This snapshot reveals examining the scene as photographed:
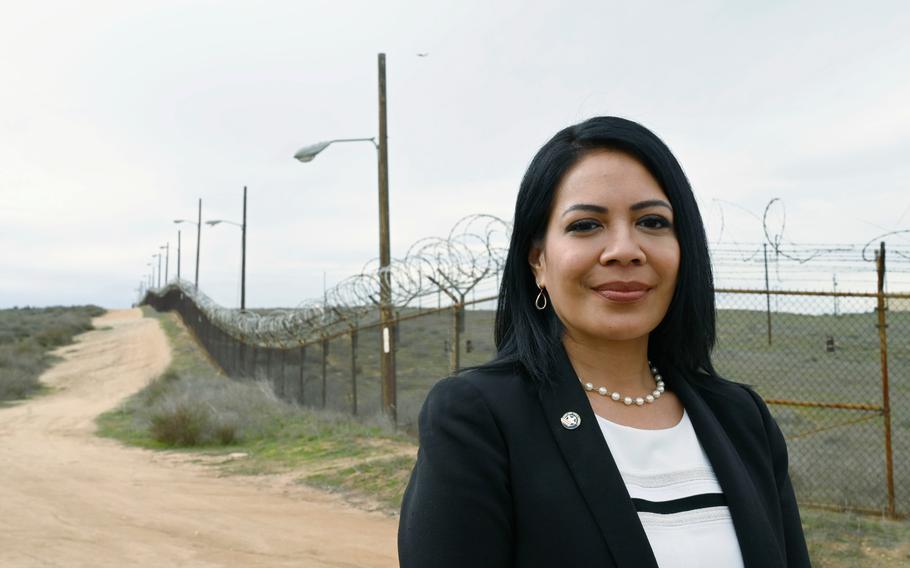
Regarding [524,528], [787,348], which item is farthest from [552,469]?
[787,348]

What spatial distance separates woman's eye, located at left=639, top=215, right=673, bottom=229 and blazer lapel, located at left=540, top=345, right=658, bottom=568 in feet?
1.31

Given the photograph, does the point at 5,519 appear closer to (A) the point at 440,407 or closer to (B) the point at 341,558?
(B) the point at 341,558

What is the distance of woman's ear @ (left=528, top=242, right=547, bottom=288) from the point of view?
2.00 metres

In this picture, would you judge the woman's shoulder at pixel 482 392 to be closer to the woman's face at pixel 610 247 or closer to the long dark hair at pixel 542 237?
the long dark hair at pixel 542 237

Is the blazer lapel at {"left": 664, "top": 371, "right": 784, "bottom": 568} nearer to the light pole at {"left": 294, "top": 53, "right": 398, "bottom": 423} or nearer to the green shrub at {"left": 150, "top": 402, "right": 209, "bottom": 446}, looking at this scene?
the light pole at {"left": 294, "top": 53, "right": 398, "bottom": 423}

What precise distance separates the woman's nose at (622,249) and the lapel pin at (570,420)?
0.35m

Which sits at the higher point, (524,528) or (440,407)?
(440,407)

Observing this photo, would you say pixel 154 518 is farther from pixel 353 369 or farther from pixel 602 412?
pixel 602 412

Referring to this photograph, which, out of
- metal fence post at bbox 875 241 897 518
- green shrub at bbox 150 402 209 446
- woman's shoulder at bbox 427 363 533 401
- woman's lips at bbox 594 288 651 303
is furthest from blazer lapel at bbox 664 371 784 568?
green shrub at bbox 150 402 209 446

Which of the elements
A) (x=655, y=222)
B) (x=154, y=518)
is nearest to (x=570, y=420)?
(x=655, y=222)

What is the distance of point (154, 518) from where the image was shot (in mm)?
8273

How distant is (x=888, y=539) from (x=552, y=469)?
6.15 m

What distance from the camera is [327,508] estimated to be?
8781 millimetres

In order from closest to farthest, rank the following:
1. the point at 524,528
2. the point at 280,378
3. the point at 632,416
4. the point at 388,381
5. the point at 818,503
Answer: the point at 524,528 → the point at 632,416 → the point at 818,503 → the point at 388,381 → the point at 280,378
